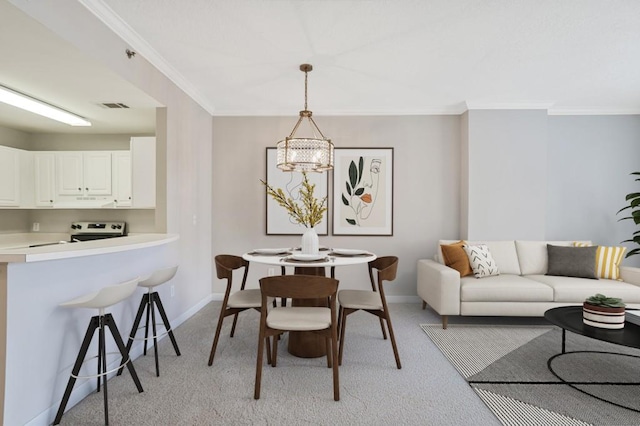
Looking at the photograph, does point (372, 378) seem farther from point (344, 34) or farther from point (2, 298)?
point (344, 34)

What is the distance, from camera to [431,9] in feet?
7.59

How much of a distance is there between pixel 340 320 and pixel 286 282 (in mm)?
846

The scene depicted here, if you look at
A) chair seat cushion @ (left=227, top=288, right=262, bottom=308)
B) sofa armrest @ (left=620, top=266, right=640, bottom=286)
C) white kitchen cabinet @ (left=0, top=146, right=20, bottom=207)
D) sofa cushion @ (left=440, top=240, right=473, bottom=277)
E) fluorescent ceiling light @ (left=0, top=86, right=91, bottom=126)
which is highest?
fluorescent ceiling light @ (left=0, top=86, right=91, bottom=126)

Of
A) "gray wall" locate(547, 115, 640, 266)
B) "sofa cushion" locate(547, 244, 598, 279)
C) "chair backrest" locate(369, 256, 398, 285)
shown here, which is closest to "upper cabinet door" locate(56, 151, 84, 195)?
"chair backrest" locate(369, 256, 398, 285)

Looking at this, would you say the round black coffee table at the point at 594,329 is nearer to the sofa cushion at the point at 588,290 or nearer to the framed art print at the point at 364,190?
the sofa cushion at the point at 588,290

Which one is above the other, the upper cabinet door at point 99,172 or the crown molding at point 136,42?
the crown molding at point 136,42

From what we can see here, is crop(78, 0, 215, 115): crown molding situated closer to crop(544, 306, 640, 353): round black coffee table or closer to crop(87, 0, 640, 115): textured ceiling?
crop(87, 0, 640, 115): textured ceiling

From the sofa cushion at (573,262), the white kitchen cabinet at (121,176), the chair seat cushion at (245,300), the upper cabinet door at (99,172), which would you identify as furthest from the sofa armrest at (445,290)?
the upper cabinet door at (99,172)

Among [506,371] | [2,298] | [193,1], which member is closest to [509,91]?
[506,371]

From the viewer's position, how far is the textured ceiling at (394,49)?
2.33 metres

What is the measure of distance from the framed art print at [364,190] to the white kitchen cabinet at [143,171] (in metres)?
2.21

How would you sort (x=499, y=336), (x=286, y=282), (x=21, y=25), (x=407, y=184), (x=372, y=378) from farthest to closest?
(x=407, y=184) → (x=499, y=336) → (x=372, y=378) → (x=286, y=282) → (x=21, y=25)

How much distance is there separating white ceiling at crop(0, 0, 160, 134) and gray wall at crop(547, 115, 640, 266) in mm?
4983

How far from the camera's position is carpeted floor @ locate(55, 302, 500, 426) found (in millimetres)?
2023
